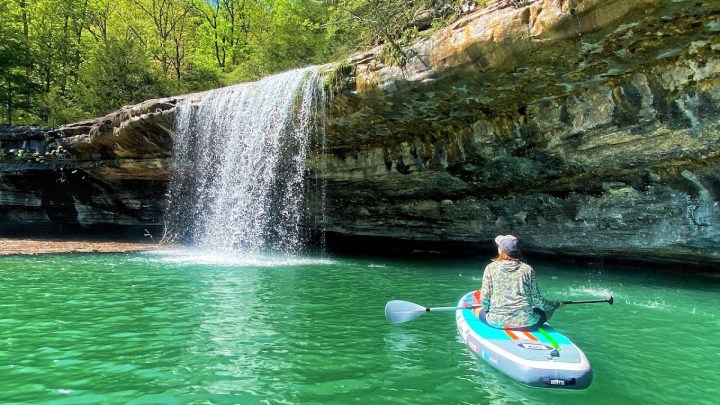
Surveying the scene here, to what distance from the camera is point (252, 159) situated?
15.5 metres

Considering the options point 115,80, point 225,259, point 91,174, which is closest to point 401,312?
point 225,259

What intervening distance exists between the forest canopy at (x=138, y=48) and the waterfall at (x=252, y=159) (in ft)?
15.1

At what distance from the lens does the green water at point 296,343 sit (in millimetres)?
4227

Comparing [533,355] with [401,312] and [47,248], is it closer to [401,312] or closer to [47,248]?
[401,312]

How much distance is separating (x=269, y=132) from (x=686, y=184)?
1119cm

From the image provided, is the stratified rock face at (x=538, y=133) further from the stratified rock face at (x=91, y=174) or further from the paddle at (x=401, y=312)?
the paddle at (x=401, y=312)

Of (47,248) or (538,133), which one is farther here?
(47,248)

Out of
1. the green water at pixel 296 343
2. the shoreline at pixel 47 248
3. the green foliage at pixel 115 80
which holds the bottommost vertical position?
the green water at pixel 296 343

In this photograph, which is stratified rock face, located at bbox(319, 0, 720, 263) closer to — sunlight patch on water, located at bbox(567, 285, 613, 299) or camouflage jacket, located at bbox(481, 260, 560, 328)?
sunlight patch on water, located at bbox(567, 285, 613, 299)

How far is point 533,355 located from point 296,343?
2760mm

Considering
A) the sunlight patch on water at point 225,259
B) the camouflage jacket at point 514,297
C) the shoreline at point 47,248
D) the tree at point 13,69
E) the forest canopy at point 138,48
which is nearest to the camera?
the camouflage jacket at point 514,297

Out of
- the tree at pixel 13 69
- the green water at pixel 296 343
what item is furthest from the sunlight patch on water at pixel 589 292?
the tree at pixel 13 69

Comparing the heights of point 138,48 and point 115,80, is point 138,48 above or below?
above

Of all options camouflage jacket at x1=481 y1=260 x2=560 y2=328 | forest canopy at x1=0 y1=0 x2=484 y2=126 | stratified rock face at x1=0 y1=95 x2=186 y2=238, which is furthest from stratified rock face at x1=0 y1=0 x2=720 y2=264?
forest canopy at x1=0 y1=0 x2=484 y2=126
